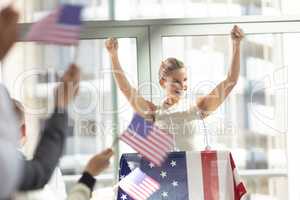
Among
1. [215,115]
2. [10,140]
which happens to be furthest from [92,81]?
[10,140]

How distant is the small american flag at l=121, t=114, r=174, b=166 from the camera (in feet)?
5.90

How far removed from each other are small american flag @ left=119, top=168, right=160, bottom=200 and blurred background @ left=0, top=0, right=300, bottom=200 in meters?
0.82

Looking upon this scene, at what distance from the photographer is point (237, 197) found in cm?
249

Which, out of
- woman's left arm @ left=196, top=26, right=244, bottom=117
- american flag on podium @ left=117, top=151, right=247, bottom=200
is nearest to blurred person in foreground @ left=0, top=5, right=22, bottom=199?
american flag on podium @ left=117, top=151, right=247, bottom=200

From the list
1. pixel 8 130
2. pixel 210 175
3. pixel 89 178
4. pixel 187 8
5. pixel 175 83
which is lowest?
pixel 210 175

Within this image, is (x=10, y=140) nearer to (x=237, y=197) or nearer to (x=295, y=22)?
(x=237, y=197)

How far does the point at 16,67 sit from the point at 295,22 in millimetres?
1410

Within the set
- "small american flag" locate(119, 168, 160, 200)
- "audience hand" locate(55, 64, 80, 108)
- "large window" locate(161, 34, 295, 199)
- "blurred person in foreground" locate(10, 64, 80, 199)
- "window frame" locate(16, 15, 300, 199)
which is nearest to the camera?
"blurred person in foreground" locate(10, 64, 80, 199)

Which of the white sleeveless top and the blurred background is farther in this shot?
the blurred background

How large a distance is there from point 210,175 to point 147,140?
0.78m

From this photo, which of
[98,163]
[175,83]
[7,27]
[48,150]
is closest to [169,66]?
[175,83]

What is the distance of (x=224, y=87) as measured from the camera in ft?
9.09

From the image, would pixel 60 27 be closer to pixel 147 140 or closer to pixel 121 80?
pixel 147 140

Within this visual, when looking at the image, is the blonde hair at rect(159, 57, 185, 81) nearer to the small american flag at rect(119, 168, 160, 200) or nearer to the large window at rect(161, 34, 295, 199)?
the large window at rect(161, 34, 295, 199)
